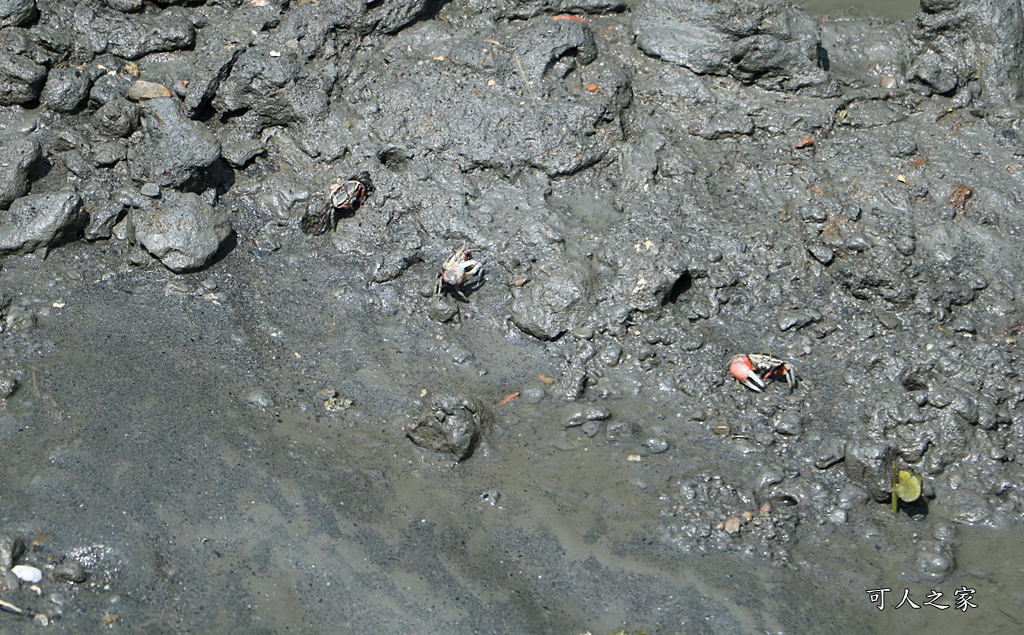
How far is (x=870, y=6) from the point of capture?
780 centimetres

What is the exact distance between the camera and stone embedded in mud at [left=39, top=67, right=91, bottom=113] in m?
6.79

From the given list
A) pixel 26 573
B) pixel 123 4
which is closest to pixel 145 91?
pixel 123 4

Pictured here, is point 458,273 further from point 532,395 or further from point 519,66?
point 519,66

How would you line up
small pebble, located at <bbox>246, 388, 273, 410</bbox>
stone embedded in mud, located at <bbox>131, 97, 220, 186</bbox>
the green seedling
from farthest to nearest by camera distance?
1. stone embedded in mud, located at <bbox>131, 97, 220, 186</bbox>
2. small pebble, located at <bbox>246, 388, 273, 410</bbox>
3. the green seedling

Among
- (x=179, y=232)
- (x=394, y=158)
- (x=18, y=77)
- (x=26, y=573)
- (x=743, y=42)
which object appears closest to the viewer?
(x=26, y=573)

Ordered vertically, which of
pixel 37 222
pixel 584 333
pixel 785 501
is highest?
pixel 37 222

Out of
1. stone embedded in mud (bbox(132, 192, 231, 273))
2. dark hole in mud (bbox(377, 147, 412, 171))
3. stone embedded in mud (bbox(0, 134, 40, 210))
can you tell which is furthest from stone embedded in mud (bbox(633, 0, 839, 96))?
stone embedded in mud (bbox(0, 134, 40, 210))

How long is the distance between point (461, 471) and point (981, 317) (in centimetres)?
346

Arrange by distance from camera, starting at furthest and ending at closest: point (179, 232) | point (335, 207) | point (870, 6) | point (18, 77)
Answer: point (870, 6) → point (18, 77) → point (335, 207) → point (179, 232)

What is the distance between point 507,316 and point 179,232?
2156 mm

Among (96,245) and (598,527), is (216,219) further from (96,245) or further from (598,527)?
(598,527)

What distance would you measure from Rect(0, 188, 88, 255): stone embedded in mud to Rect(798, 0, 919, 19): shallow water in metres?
5.75

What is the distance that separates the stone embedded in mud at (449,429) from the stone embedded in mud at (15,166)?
3115 millimetres

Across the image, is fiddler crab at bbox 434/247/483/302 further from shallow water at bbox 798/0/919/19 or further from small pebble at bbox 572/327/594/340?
shallow water at bbox 798/0/919/19
